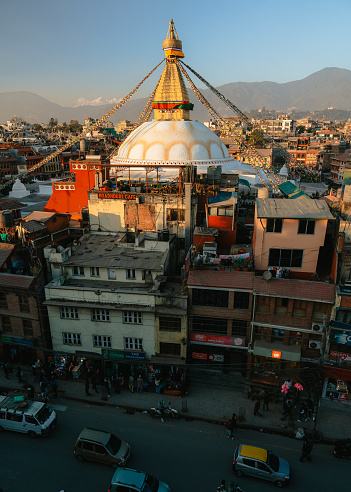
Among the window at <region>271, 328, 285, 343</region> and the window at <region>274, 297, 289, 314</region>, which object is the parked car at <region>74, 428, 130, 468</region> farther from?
the window at <region>274, 297, 289, 314</region>

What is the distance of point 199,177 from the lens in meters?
33.4

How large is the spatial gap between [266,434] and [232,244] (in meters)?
13.0

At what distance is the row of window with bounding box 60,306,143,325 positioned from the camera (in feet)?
70.3

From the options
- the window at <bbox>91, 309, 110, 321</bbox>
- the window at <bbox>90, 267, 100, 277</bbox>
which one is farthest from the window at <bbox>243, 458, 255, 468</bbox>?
the window at <bbox>90, 267, 100, 277</bbox>

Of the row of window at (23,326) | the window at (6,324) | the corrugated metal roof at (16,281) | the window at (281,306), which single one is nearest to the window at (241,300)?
the window at (281,306)

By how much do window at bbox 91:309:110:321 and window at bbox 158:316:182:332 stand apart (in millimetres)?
3322

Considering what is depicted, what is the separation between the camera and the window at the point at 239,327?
21.0m

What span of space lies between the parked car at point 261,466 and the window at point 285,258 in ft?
35.7

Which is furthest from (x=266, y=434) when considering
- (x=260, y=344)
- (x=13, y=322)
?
(x=13, y=322)

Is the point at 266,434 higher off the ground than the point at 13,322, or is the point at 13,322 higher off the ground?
the point at 13,322

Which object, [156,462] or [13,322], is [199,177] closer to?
[13,322]

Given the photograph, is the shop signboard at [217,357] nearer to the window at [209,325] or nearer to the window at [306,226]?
the window at [209,325]

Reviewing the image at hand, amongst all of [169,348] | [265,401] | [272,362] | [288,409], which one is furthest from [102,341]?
[288,409]

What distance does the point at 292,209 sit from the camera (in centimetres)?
2238
